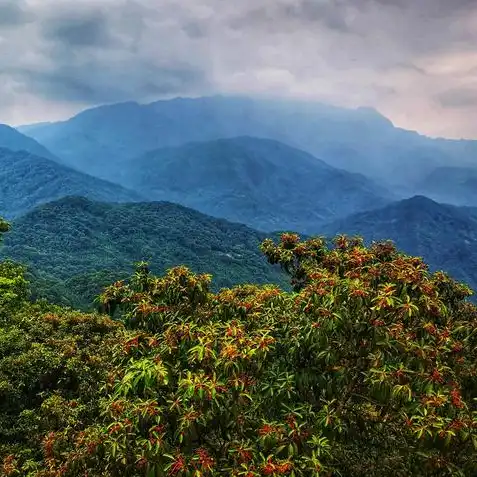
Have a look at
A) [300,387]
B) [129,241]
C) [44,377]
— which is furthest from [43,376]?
[129,241]

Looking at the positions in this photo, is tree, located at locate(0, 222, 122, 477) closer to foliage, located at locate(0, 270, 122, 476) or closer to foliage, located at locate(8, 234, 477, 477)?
foliage, located at locate(0, 270, 122, 476)

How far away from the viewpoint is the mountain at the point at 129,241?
122 metres

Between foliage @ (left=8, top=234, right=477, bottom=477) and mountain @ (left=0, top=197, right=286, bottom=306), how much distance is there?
100 metres

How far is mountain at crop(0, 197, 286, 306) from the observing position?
12219 cm

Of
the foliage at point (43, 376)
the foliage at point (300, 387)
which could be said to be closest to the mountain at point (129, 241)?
the foliage at point (43, 376)

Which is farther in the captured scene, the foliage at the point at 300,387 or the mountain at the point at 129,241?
the mountain at the point at 129,241

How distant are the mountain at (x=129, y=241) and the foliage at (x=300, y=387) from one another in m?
100

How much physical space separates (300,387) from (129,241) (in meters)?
152

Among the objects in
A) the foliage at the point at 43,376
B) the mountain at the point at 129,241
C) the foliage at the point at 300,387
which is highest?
the foliage at the point at 300,387

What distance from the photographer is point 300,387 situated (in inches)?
298

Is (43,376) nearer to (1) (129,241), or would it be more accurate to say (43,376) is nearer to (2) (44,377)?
(2) (44,377)

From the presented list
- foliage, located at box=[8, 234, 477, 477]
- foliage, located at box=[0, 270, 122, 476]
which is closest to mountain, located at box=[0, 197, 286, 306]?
foliage, located at box=[0, 270, 122, 476]

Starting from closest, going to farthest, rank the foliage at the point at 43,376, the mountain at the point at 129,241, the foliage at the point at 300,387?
the foliage at the point at 300,387, the foliage at the point at 43,376, the mountain at the point at 129,241

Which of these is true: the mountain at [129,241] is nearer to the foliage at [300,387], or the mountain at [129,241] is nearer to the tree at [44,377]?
the tree at [44,377]
